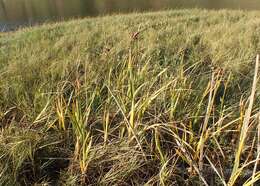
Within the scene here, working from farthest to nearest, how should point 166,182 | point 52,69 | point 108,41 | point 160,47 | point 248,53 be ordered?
point 108,41, point 160,47, point 248,53, point 52,69, point 166,182

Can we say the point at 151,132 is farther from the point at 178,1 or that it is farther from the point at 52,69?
the point at 178,1

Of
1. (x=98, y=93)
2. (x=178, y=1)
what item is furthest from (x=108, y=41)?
(x=178, y=1)

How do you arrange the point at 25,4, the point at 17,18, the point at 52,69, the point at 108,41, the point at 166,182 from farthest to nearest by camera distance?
the point at 25,4, the point at 17,18, the point at 108,41, the point at 52,69, the point at 166,182

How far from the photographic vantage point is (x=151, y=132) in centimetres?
271

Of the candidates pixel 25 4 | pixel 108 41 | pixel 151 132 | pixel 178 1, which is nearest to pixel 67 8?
pixel 25 4

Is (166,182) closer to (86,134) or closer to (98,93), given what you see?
(86,134)

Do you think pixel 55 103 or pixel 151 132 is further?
pixel 55 103

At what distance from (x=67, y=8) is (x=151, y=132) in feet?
66.9

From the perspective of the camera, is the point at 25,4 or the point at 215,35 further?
the point at 25,4

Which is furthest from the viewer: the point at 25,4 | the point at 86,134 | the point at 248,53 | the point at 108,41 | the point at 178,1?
the point at 25,4

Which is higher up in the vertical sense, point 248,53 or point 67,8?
point 248,53

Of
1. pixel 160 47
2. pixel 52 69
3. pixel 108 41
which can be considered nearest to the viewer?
pixel 52 69

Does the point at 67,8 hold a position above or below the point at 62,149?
below

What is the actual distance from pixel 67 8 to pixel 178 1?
20.5 ft
